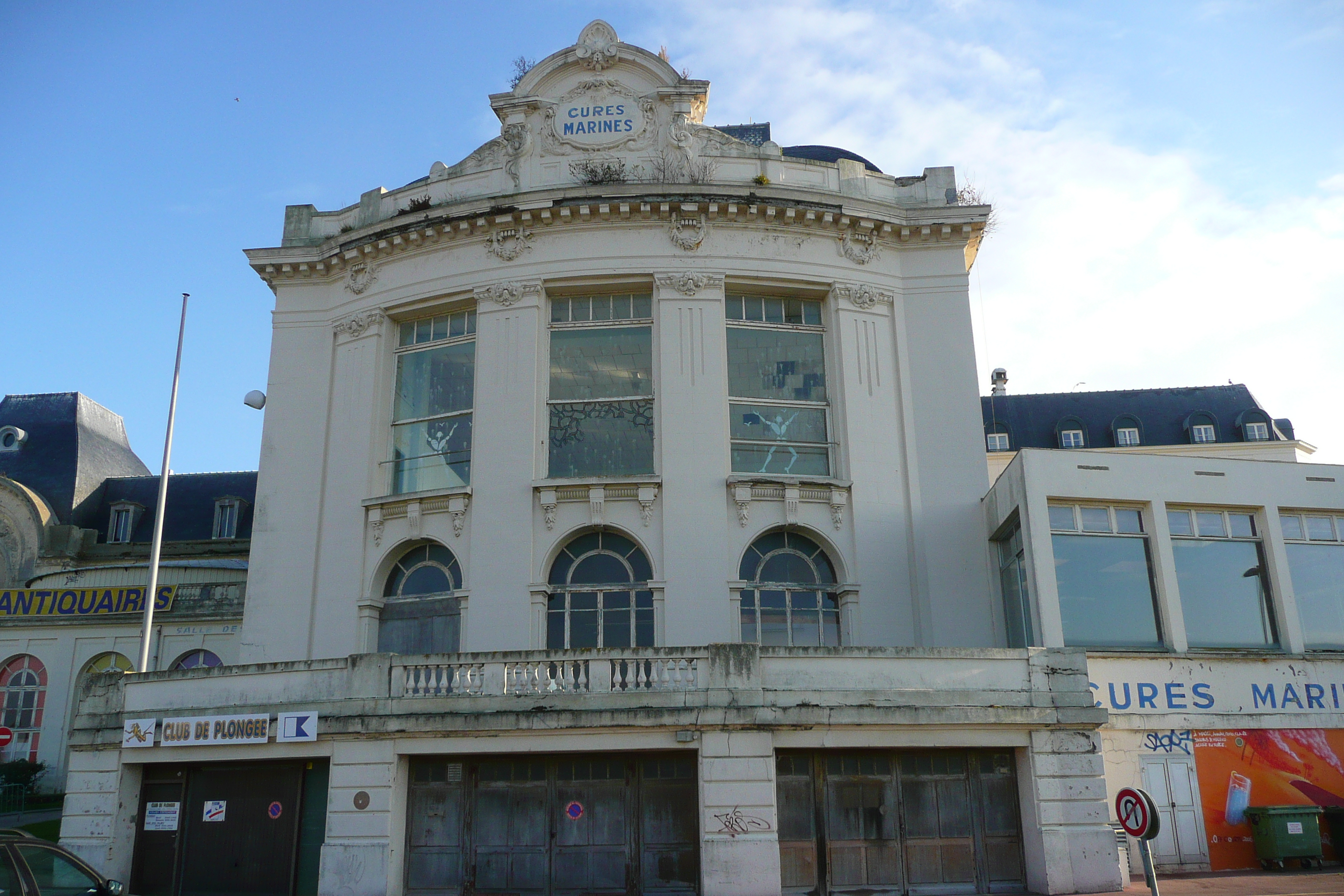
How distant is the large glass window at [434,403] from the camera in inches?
929

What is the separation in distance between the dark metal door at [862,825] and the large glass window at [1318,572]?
371 inches

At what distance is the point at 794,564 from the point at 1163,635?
7128 mm

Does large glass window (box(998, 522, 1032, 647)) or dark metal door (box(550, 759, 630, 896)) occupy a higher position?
large glass window (box(998, 522, 1032, 647))

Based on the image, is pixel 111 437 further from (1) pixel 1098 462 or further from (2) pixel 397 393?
(1) pixel 1098 462

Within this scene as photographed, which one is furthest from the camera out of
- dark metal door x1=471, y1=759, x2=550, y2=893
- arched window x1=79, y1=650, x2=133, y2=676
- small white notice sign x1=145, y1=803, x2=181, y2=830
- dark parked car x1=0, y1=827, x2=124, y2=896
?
arched window x1=79, y1=650, x2=133, y2=676

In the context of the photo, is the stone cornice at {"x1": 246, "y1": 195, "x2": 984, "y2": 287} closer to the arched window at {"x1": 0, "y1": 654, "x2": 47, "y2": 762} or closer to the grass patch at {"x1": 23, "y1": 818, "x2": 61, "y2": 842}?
the grass patch at {"x1": 23, "y1": 818, "x2": 61, "y2": 842}

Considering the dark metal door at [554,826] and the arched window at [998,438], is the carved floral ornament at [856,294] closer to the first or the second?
the dark metal door at [554,826]

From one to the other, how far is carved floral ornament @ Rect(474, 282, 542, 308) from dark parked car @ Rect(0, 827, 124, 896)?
48.8 feet

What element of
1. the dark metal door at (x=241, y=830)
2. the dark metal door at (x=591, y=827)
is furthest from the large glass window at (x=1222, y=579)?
the dark metal door at (x=241, y=830)

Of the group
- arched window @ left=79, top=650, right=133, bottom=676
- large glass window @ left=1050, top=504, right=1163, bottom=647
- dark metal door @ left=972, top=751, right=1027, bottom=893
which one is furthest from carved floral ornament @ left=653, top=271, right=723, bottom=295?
arched window @ left=79, top=650, right=133, bottom=676

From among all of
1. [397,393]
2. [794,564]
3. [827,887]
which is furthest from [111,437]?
[827,887]

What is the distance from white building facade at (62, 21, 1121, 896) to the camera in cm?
1617

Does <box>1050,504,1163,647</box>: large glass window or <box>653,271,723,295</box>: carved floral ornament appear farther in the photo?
<box>653,271,723,295</box>: carved floral ornament

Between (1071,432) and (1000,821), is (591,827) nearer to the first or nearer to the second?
(1000,821)
